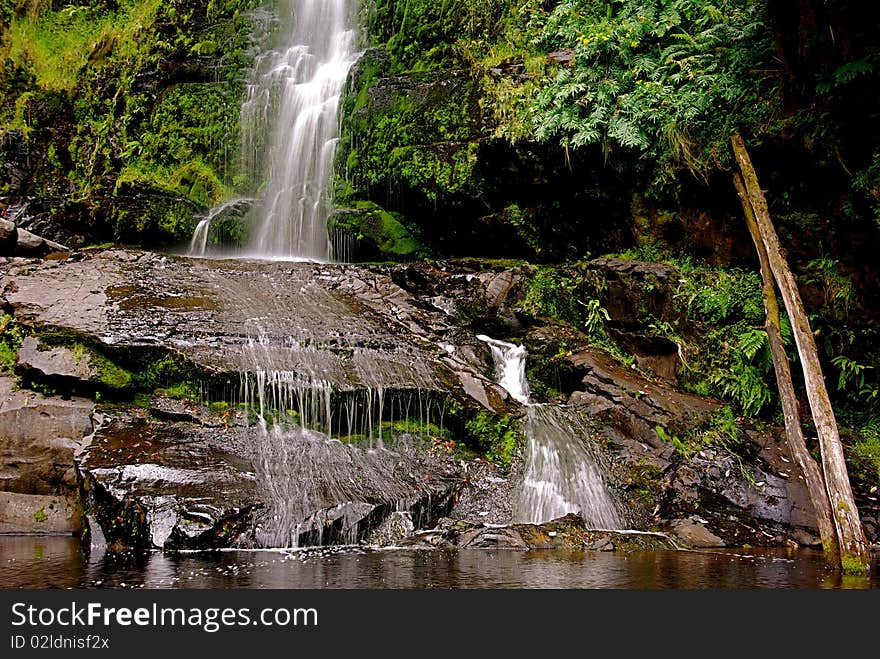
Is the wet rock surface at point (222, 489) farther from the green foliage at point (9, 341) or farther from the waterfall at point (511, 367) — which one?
the waterfall at point (511, 367)

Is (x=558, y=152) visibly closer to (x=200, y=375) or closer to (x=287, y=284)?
(x=287, y=284)

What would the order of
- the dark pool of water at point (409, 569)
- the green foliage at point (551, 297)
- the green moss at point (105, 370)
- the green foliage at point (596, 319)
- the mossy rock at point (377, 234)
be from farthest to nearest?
A: the mossy rock at point (377, 234) → the green foliage at point (551, 297) → the green foliage at point (596, 319) → the green moss at point (105, 370) → the dark pool of water at point (409, 569)

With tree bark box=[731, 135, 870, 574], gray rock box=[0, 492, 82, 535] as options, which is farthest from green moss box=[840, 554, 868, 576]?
gray rock box=[0, 492, 82, 535]

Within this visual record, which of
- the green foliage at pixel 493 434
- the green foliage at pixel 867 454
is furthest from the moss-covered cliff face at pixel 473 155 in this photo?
the green foliage at pixel 493 434

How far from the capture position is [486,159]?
11.6m

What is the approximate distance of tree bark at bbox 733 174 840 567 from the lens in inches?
238

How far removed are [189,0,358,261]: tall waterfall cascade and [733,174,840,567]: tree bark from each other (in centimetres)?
765

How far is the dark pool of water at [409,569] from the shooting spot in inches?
167

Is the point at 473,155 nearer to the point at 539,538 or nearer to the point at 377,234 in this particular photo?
the point at 377,234

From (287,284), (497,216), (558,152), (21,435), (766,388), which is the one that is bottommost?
(21,435)

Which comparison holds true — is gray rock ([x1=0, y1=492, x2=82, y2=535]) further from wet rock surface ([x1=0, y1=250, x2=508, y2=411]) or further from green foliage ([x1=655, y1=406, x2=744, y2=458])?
green foliage ([x1=655, y1=406, x2=744, y2=458])

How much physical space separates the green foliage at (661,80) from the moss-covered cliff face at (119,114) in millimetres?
7633

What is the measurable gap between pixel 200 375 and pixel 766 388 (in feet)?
23.6

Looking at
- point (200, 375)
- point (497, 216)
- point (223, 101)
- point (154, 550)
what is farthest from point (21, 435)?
point (223, 101)
